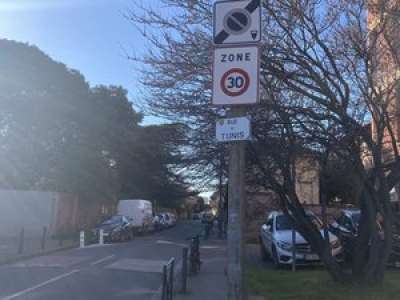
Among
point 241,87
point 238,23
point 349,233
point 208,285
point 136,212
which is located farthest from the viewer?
point 136,212

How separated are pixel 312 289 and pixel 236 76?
747cm

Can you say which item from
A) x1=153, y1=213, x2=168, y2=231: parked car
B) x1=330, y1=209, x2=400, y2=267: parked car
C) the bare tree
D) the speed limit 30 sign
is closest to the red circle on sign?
the speed limit 30 sign

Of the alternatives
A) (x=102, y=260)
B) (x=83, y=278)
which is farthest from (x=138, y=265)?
(x=83, y=278)

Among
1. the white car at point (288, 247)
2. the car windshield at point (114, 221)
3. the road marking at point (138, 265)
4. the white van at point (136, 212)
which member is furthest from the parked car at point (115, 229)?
the white car at point (288, 247)

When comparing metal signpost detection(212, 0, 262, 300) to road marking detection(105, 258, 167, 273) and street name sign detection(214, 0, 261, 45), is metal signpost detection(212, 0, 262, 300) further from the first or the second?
road marking detection(105, 258, 167, 273)

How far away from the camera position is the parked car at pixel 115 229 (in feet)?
112

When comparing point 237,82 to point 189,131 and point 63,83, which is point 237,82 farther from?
point 63,83

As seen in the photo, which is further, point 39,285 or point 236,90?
point 39,285

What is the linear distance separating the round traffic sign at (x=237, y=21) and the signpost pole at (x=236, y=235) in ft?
3.55

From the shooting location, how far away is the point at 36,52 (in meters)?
39.3

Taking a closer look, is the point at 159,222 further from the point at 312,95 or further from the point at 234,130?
the point at 234,130

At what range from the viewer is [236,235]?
5469 mm

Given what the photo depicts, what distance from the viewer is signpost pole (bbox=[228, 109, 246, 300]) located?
5.48m

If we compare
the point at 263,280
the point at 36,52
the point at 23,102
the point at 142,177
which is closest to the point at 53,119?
the point at 23,102
